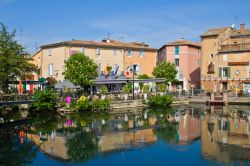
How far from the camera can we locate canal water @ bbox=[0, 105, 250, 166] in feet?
68.5

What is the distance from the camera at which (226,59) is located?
59656mm

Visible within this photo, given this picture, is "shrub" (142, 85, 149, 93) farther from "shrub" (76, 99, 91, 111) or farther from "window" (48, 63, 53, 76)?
"window" (48, 63, 53, 76)

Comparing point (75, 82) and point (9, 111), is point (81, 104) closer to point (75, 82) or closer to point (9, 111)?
point (75, 82)

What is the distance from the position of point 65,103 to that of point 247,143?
21.5 meters

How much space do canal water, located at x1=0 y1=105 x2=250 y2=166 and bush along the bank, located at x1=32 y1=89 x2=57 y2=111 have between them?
1045mm

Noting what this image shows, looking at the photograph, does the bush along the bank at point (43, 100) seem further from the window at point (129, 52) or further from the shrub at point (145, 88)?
the window at point (129, 52)

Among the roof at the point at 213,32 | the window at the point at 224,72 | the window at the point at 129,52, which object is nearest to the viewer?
the window at the point at 129,52

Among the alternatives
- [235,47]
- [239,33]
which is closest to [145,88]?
[235,47]

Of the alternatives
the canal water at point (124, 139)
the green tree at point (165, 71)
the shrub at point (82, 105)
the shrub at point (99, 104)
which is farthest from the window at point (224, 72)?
the shrub at point (82, 105)

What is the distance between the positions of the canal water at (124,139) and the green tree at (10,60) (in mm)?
3731

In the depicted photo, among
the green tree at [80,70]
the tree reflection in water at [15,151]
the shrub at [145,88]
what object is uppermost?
the green tree at [80,70]

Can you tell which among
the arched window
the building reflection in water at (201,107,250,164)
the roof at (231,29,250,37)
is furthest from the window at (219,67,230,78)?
the building reflection in water at (201,107,250,164)

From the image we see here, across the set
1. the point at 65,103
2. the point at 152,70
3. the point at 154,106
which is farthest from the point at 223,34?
the point at 65,103

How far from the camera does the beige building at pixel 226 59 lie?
57.7 meters
